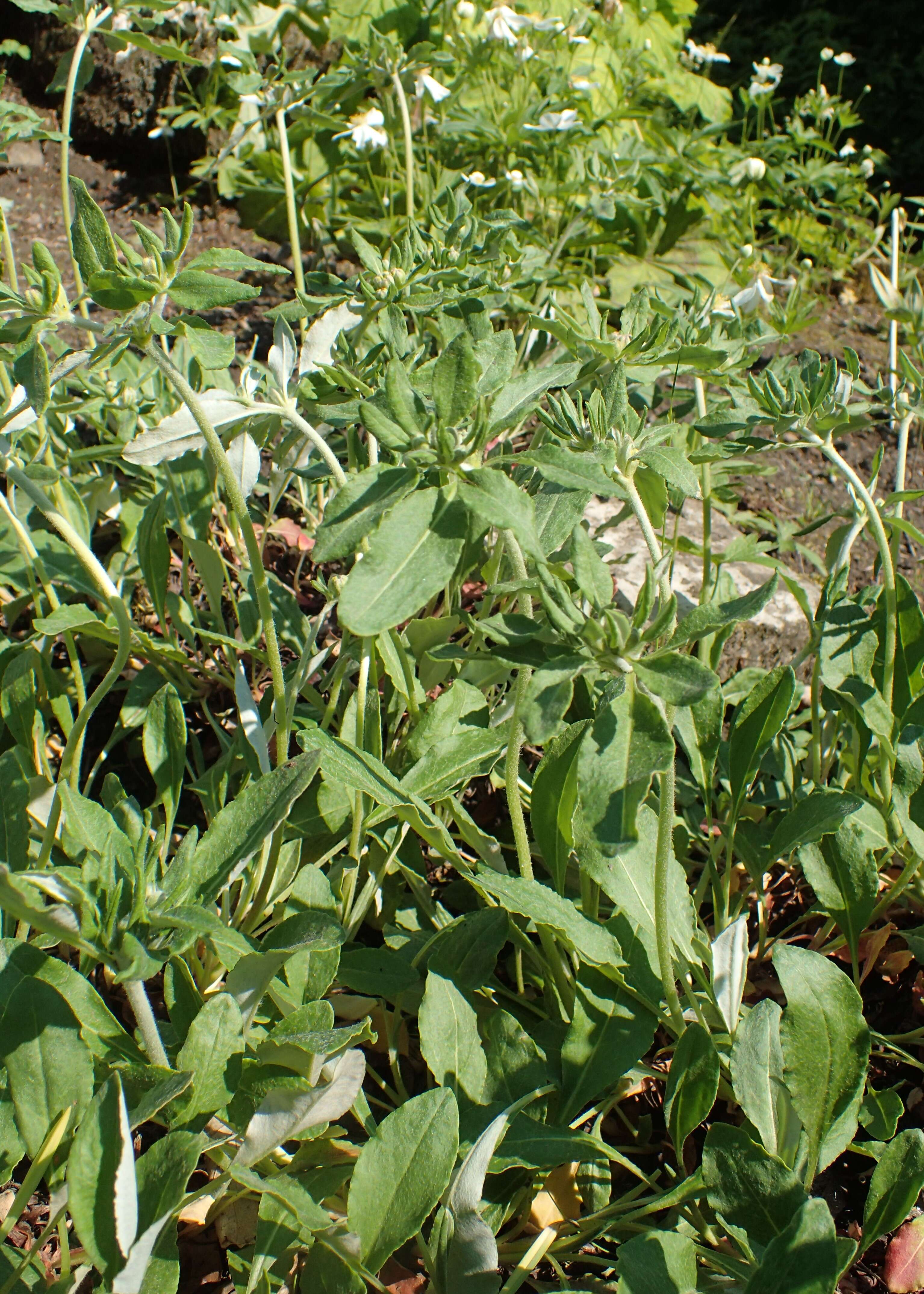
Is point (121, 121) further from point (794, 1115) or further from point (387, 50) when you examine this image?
point (794, 1115)

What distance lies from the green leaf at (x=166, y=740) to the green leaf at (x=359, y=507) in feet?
2.05

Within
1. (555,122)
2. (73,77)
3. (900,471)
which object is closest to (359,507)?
(900,471)

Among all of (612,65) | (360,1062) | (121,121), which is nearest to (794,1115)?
(360,1062)

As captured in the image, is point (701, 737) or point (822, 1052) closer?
point (822, 1052)

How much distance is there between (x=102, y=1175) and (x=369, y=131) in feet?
9.65

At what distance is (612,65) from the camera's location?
4727 millimetres

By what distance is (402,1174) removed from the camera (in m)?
0.94

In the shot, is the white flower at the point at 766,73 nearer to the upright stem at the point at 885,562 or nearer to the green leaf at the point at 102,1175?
the upright stem at the point at 885,562

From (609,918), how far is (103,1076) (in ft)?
1.91

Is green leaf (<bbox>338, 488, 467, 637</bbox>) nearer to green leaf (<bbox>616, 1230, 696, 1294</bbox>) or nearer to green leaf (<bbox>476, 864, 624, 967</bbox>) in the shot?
green leaf (<bbox>476, 864, 624, 967</bbox>)

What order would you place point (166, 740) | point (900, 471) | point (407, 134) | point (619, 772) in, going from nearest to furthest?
point (619, 772)
point (166, 740)
point (900, 471)
point (407, 134)

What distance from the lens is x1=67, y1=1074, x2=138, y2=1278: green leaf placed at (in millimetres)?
826

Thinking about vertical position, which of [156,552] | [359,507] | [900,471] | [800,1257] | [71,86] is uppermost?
[71,86]

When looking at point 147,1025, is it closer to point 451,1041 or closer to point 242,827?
point 242,827
